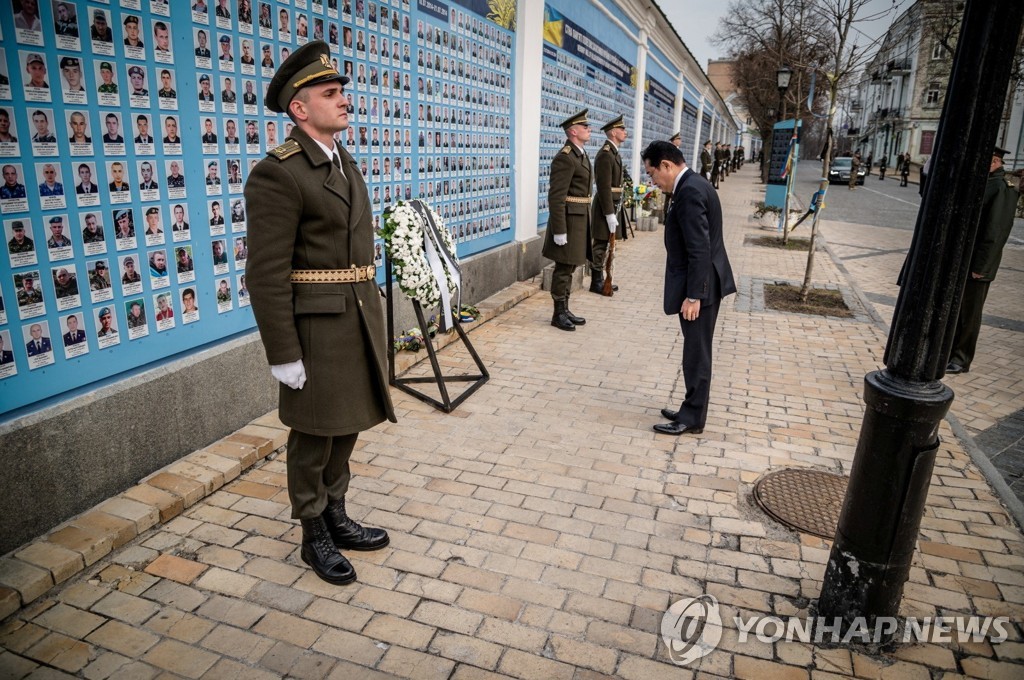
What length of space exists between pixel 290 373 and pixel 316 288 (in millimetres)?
364

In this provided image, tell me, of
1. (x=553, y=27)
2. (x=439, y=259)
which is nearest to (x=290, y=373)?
(x=439, y=259)

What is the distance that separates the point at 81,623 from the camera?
2664 millimetres

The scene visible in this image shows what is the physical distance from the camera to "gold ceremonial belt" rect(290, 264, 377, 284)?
Answer: 106 inches

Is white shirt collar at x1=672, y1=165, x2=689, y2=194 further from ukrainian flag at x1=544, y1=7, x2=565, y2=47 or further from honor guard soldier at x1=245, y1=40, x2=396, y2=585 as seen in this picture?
ukrainian flag at x1=544, y1=7, x2=565, y2=47

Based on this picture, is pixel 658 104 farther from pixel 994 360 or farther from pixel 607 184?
pixel 994 360

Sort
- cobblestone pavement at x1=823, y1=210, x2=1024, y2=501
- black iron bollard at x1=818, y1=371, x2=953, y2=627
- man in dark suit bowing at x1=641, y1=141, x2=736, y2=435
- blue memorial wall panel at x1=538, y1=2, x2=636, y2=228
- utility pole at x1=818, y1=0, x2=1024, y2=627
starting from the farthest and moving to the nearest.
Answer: blue memorial wall panel at x1=538, y1=2, x2=636, y2=228 → cobblestone pavement at x1=823, y1=210, x2=1024, y2=501 → man in dark suit bowing at x1=641, y1=141, x2=736, y2=435 → black iron bollard at x1=818, y1=371, x2=953, y2=627 → utility pole at x1=818, y1=0, x2=1024, y2=627

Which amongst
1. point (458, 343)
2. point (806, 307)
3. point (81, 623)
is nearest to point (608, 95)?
point (806, 307)

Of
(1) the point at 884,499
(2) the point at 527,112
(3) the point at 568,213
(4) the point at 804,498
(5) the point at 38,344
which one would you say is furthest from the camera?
(2) the point at 527,112

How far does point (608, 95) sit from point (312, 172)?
1206 centimetres

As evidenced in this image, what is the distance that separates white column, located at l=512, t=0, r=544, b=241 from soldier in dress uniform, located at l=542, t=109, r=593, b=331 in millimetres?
1826

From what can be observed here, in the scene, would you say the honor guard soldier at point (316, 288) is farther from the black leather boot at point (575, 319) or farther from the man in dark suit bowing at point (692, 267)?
the black leather boot at point (575, 319)

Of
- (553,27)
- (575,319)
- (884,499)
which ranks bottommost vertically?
(575,319)

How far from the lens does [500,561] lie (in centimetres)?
311

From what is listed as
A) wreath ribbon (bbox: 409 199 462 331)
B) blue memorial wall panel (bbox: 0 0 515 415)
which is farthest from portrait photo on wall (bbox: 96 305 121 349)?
wreath ribbon (bbox: 409 199 462 331)
